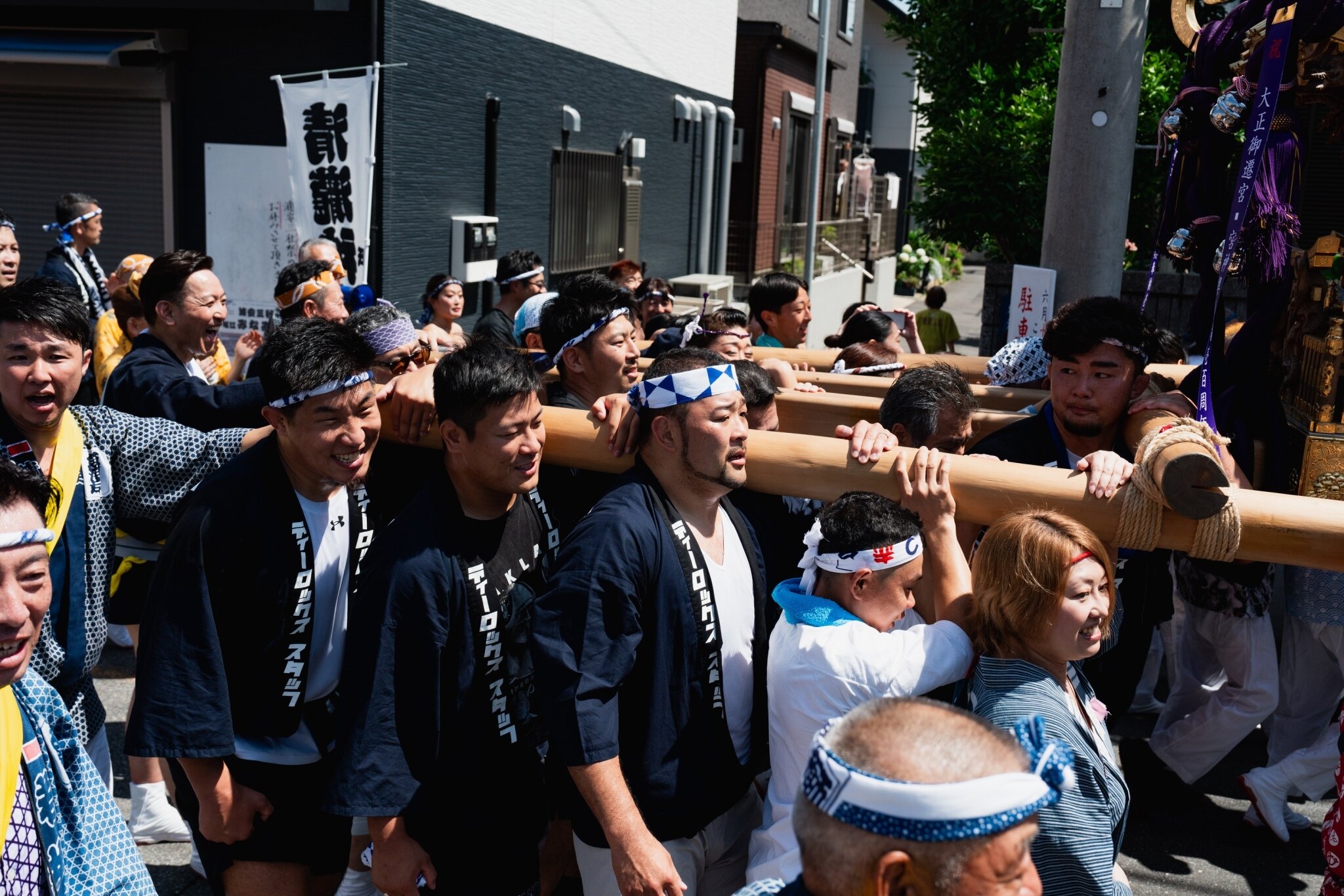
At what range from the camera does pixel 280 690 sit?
2.80 meters

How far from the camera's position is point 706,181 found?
56.1ft

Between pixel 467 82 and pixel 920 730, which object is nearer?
pixel 920 730

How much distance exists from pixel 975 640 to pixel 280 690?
161 centimetres

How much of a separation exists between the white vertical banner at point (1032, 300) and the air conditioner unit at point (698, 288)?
927 centimetres

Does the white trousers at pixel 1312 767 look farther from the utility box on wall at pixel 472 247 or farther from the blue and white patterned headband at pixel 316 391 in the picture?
the utility box on wall at pixel 472 247

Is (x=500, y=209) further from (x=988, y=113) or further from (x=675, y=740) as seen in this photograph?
(x=675, y=740)

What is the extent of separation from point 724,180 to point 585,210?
5346mm

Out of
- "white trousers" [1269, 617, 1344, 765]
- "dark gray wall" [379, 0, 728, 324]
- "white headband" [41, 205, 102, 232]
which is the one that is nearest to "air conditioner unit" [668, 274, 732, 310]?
"dark gray wall" [379, 0, 728, 324]

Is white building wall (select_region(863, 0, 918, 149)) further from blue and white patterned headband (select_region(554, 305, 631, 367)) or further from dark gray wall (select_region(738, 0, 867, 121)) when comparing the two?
blue and white patterned headband (select_region(554, 305, 631, 367))

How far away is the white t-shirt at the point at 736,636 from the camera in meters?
2.64

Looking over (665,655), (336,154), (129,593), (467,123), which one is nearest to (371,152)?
(336,154)

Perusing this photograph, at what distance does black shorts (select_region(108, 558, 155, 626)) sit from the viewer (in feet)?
11.0

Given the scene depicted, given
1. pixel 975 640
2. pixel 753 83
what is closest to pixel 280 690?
pixel 975 640

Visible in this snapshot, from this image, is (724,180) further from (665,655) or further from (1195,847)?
(665,655)
